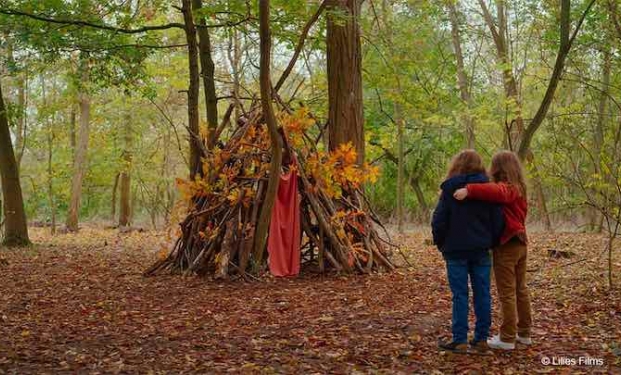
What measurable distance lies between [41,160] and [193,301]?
83.5 ft

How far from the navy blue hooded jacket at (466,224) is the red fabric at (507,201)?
46mm

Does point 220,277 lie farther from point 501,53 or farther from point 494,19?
point 494,19

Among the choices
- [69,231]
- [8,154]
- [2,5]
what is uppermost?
[2,5]

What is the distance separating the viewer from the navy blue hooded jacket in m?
4.20

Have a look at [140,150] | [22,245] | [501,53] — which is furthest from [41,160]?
[501,53]

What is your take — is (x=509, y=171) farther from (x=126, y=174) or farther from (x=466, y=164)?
(x=126, y=174)

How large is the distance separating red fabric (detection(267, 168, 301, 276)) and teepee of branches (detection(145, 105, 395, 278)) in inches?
5.3

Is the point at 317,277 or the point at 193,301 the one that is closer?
the point at 193,301

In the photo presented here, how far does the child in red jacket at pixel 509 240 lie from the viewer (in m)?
4.19

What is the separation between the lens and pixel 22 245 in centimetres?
1180

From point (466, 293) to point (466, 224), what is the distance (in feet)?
1.49

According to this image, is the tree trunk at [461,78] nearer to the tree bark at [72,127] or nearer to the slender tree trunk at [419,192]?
the slender tree trunk at [419,192]

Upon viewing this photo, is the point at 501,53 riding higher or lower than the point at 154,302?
higher

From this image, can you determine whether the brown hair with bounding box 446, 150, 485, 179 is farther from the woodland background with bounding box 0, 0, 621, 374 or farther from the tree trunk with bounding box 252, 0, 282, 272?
the tree trunk with bounding box 252, 0, 282, 272
